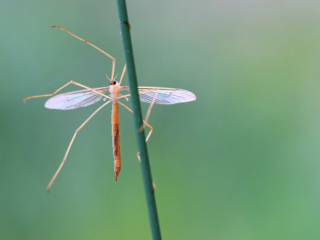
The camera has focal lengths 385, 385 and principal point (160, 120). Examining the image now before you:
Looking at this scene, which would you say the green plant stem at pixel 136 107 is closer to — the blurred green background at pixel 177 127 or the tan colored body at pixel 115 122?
the tan colored body at pixel 115 122

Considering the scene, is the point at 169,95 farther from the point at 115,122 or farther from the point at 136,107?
the point at 136,107

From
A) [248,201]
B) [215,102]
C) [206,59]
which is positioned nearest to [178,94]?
[248,201]

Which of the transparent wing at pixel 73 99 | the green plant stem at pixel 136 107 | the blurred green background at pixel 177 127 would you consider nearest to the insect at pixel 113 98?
the transparent wing at pixel 73 99

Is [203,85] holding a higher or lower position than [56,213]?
higher

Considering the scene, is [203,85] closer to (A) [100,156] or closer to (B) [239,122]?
(B) [239,122]

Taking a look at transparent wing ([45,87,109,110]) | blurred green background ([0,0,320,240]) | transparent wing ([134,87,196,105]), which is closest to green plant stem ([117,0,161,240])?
transparent wing ([134,87,196,105])

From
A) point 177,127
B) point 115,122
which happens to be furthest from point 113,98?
point 177,127
